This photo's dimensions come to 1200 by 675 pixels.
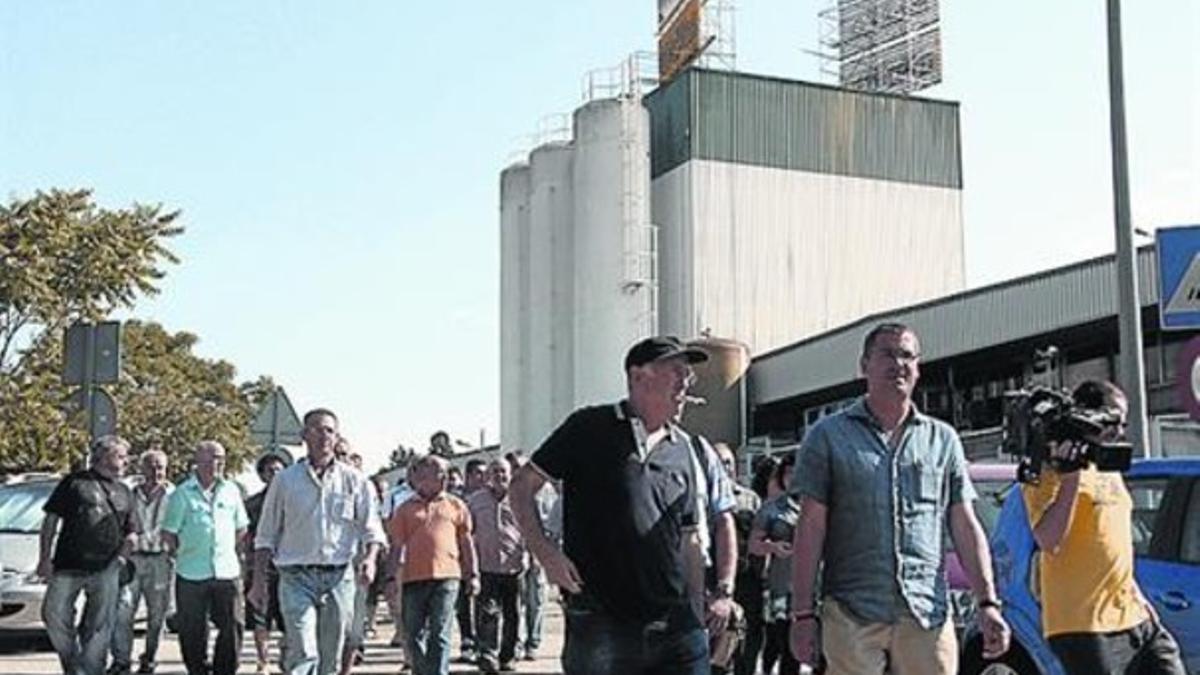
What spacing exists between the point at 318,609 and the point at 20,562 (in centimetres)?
729

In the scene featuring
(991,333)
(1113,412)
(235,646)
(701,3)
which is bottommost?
(235,646)

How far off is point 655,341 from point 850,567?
1.11m

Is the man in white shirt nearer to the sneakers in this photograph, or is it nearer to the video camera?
the sneakers

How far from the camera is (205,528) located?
39.6 feet

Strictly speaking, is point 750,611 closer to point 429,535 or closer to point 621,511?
point 429,535

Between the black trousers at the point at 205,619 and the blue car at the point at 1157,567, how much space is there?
576 cm

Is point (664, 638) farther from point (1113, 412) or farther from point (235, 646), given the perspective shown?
point (235, 646)

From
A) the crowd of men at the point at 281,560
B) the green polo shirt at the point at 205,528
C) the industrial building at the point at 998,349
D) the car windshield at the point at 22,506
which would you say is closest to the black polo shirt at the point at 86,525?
the crowd of men at the point at 281,560

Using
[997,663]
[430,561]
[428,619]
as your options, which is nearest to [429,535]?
[430,561]

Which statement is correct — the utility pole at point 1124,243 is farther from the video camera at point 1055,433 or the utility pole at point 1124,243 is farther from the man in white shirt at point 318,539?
the video camera at point 1055,433

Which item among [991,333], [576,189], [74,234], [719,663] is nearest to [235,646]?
[719,663]

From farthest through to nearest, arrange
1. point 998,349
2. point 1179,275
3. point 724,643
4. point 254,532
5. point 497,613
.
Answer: point 998,349, point 497,613, point 254,532, point 1179,275, point 724,643

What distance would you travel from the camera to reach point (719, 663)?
6.78 meters

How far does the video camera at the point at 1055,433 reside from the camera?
635 cm
